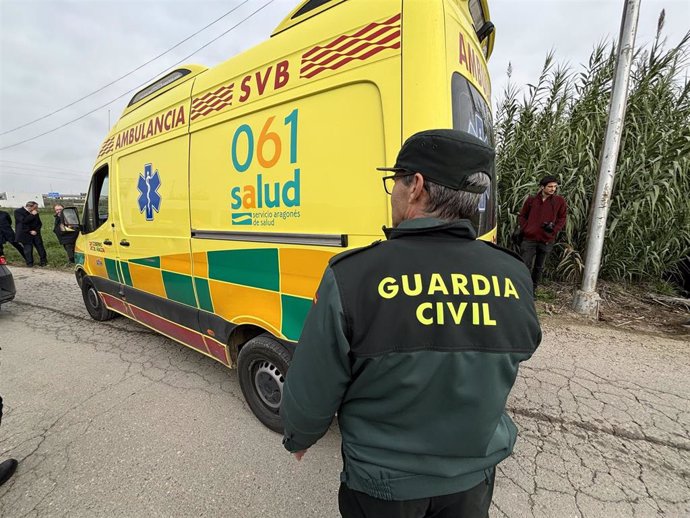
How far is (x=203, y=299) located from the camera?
2.67m

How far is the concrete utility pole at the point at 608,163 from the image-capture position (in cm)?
413

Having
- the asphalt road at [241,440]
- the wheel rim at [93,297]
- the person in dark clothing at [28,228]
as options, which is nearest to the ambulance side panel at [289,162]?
the asphalt road at [241,440]

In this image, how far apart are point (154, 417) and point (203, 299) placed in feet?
3.10

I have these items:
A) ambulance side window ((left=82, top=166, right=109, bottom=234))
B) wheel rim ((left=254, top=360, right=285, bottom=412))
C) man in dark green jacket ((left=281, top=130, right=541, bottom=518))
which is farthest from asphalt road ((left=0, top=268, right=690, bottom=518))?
ambulance side window ((left=82, top=166, right=109, bottom=234))

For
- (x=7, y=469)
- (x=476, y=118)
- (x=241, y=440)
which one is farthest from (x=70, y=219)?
(x=476, y=118)

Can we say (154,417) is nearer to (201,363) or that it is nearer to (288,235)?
(201,363)

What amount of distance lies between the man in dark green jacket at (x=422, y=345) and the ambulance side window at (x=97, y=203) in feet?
12.7

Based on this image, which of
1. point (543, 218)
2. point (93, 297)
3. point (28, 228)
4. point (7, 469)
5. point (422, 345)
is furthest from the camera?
point (28, 228)

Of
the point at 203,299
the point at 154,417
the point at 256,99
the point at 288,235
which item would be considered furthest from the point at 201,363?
the point at 256,99

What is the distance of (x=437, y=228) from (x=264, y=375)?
196 cm

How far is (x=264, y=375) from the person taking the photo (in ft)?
7.91

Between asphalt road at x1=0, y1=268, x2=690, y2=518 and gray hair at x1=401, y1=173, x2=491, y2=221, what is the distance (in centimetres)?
173

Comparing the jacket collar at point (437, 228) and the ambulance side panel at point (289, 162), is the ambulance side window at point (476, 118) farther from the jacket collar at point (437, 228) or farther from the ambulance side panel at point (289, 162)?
the jacket collar at point (437, 228)

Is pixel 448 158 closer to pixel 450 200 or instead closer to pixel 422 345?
pixel 450 200
